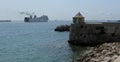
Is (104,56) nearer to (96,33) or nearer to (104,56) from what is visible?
(104,56)

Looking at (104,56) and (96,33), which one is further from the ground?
(96,33)

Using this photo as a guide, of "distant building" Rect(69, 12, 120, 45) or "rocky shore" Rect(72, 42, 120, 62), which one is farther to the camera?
"distant building" Rect(69, 12, 120, 45)

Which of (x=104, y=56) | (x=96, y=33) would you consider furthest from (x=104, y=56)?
(x=96, y=33)

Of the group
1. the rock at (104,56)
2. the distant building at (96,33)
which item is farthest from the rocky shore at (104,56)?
the distant building at (96,33)

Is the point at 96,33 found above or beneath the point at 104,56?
above

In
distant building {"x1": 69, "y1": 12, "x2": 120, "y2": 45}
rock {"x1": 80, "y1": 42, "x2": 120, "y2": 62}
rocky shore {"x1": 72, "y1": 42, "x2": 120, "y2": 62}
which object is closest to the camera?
rock {"x1": 80, "y1": 42, "x2": 120, "y2": 62}

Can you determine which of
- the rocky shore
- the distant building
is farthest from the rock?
the distant building

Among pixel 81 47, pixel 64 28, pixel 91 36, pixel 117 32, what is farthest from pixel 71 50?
pixel 64 28

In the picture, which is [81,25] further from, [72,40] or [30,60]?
[30,60]

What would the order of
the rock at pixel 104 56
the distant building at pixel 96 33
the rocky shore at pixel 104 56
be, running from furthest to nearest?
the distant building at pixel 96 33, the rocky shore at pixel 104 56, the rock at pixel 104 56

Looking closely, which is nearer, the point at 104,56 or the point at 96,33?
the point at 104,56

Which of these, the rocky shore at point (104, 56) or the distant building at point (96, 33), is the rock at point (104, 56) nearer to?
the rocky shore at point (104, 56)

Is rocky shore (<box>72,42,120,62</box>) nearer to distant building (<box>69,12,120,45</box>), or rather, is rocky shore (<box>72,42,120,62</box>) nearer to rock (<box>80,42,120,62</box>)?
rock (<box>80,42,120,62</box>)

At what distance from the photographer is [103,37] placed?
33.1 meters
